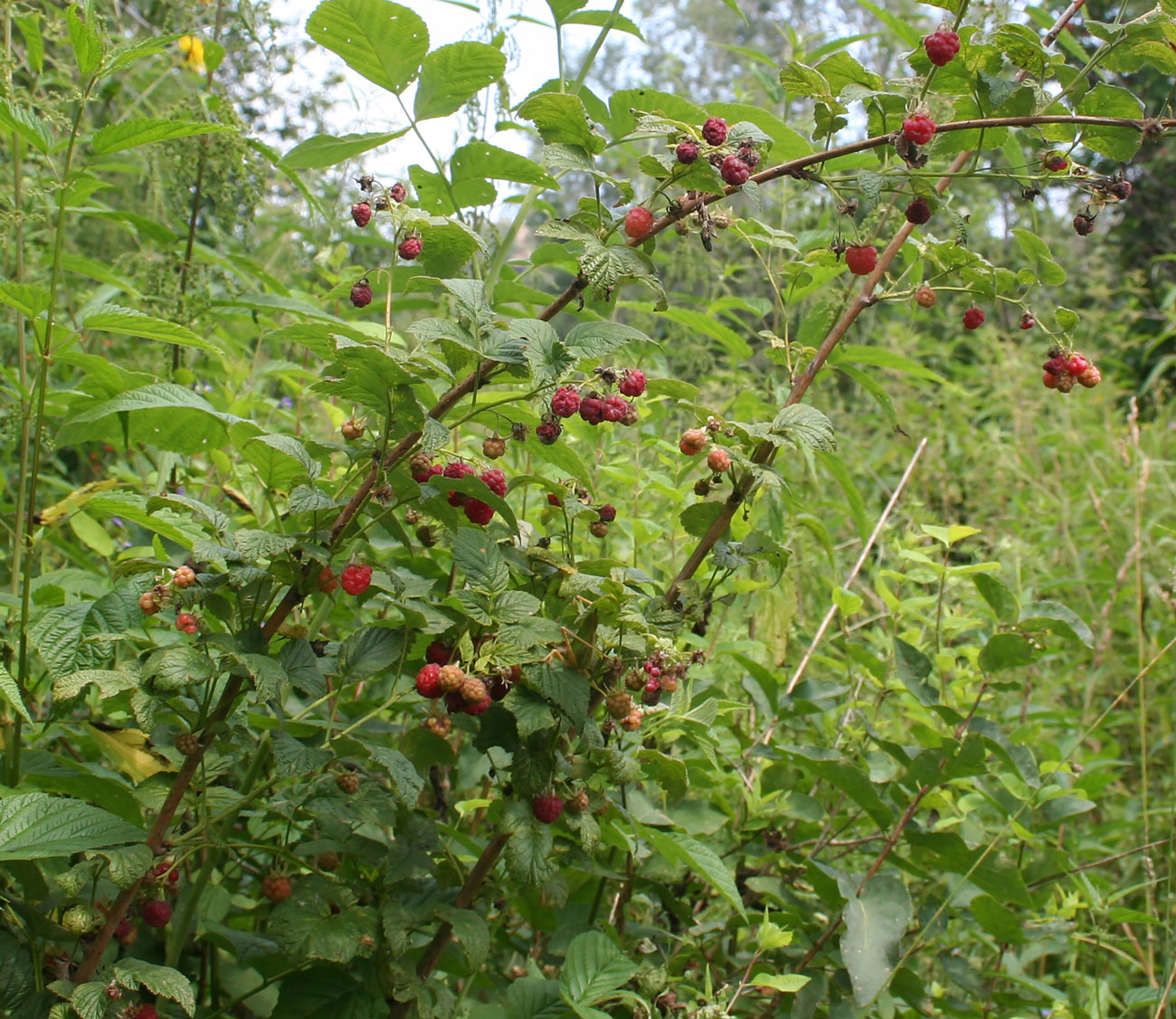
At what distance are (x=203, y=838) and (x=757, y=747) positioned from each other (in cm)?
76

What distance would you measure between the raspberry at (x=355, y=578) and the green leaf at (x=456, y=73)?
508 millimetres

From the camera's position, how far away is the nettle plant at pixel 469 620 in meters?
0.89

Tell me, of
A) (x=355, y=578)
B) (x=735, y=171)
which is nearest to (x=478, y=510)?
(x=355, y=578)

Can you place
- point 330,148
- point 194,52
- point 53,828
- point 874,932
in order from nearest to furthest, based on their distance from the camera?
point 53,828
point 330,148
point 874,932
point 194,52

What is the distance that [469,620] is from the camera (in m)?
0.97

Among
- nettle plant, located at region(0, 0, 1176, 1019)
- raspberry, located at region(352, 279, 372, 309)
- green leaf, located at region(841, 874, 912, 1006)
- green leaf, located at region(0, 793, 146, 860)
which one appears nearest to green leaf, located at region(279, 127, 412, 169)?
nettle plant, located at region(0, 0, 1176, 1019)

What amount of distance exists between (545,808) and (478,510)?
30 centimetres

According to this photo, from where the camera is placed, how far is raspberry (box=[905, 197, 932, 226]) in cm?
105

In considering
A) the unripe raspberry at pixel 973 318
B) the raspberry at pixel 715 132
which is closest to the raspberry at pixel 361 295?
the raspberry at pixel 715 132

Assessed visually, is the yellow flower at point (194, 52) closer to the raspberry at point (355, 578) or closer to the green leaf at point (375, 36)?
the green leaf at point (375, 36)

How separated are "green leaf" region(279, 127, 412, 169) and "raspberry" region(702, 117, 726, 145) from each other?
1.12 ft

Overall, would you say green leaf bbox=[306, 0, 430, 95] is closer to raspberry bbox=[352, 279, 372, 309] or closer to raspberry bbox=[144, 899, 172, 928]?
raspberry bbox=[352, 279, 372, 309]

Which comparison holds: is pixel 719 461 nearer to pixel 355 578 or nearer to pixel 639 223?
pixel 639 223

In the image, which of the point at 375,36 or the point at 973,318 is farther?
the point at 973,318
